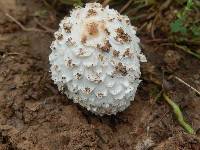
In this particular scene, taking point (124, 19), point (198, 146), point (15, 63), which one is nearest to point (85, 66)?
point (124, 19)

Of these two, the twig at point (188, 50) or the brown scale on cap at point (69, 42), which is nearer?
the brown scale on cap at point (69, 42)

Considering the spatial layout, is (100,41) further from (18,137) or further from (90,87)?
(18,137)

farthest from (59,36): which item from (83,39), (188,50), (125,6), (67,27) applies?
(188,50)

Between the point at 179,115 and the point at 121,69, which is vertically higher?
the point at 121,69

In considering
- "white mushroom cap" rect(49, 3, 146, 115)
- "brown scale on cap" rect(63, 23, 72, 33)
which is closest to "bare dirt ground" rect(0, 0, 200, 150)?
"white mushroom cap" rect(49, 3, 146, 115)

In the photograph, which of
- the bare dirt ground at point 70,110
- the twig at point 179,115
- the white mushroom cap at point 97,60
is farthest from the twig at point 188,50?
the white mushroom cap at point 97,60

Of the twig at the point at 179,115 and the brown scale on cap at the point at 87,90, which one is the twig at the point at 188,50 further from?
the brown scale on cap at the point at 87,90

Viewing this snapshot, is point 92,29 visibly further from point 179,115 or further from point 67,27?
point 179,115

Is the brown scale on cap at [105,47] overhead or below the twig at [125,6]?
overhead
